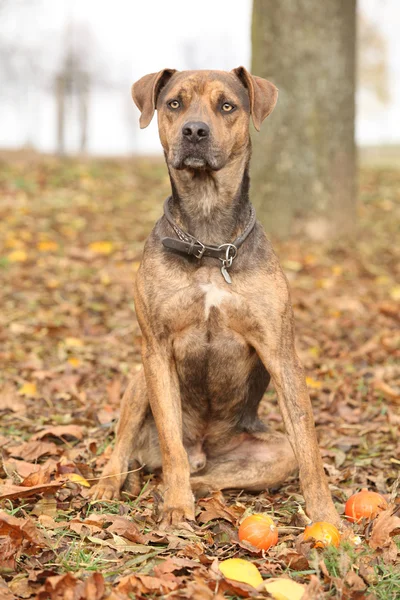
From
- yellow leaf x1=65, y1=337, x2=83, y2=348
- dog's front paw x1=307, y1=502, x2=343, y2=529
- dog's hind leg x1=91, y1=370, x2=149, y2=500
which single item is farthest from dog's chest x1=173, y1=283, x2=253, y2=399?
yellow leaf x1=65, y1=337, x2=83, y2=348

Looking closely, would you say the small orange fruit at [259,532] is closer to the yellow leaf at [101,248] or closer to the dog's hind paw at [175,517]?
the dog's hind paw at [175,517]

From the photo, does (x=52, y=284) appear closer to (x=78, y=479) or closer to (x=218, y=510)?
(x=78, y=479)

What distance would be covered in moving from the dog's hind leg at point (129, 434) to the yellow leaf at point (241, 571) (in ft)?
4.44

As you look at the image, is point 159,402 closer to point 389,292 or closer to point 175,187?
point 175,187

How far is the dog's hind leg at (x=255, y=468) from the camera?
4289 mm

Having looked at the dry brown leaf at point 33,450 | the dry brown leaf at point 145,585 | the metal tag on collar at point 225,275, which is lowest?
the dry brown leaf at point 33,450

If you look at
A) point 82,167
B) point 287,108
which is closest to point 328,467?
point 287,108

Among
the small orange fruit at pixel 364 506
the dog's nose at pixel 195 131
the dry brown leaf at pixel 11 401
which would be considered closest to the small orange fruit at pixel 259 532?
the small orange fruit at pixel 364 506

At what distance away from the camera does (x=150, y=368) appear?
13.3 feet

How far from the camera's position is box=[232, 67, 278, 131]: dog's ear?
4227 mm

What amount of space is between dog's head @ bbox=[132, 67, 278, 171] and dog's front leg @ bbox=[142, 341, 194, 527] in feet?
3.56

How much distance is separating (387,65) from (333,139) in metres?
21.0

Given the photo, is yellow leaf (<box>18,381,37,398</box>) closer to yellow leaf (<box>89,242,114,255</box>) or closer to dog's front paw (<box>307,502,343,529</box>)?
dog's front paw (<box>307,502,343,529</box>)

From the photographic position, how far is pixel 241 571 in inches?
118
